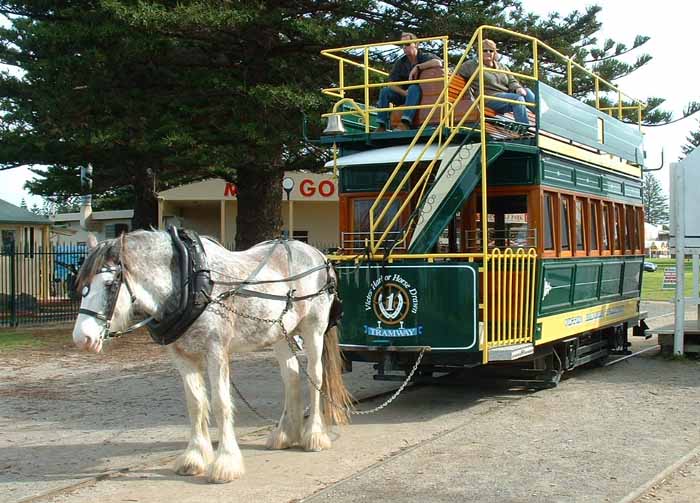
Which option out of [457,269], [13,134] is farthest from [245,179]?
[457,269]

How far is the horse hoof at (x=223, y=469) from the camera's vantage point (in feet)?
21.2

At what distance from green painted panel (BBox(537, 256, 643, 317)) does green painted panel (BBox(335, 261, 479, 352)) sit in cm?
136

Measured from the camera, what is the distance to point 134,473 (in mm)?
6902

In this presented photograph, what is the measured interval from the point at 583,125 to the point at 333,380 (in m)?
5.61

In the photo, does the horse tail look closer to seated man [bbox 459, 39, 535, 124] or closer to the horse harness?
the horse harness

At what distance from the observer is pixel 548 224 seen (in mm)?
10391

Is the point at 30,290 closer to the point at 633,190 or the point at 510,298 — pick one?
the point at 633,190

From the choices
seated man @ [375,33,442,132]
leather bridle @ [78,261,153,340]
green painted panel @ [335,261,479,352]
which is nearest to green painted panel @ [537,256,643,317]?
green painted panel @ [335,261,479,352]

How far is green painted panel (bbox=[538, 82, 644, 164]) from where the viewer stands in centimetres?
1024

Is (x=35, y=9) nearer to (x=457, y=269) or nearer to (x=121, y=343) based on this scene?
(x=121, y=343)

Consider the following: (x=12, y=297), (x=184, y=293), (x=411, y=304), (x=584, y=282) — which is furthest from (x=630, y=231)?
(x=12, y=297)

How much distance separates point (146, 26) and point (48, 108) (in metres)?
3.01

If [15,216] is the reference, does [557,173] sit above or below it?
below

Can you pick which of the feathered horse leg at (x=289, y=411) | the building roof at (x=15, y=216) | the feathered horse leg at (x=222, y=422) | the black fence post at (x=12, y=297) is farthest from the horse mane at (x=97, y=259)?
the building roof at (x=15, y=216)
